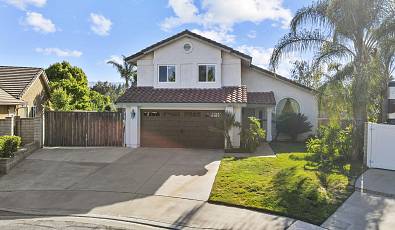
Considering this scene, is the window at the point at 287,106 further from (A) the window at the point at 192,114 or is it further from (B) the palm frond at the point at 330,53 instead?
(B) the palm frond at the point at 330,53

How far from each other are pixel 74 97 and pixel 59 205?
26494mm

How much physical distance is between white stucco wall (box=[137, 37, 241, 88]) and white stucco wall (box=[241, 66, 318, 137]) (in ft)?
8.73

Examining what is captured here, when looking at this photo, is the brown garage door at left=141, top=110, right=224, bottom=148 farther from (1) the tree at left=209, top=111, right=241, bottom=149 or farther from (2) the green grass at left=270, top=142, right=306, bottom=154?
(2) the green grass at left=270, top=142, right=306, bottom=154

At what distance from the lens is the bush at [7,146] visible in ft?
45.8

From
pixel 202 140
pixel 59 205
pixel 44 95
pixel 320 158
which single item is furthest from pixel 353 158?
pixel 44 95

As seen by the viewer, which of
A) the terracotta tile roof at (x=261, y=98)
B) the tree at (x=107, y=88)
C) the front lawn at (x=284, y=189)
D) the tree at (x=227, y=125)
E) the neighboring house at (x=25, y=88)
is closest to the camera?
the front lawn at (x=284, y=189)

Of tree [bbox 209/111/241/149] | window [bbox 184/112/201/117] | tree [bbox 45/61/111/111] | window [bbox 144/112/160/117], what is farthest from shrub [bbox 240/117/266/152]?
tree [bbox 45/61/111/111]

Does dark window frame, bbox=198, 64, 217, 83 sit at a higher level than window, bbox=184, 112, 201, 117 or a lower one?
higher

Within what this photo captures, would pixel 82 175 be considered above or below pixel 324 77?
below

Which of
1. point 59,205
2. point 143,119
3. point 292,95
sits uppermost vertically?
point 292,95

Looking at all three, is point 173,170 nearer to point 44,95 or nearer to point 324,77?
point 324,77

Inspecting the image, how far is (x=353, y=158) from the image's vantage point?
14.4 m

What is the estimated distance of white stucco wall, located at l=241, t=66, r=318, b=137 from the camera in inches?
913

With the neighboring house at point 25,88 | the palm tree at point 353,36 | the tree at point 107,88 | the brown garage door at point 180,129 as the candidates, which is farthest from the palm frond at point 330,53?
the tree at point 107,88
